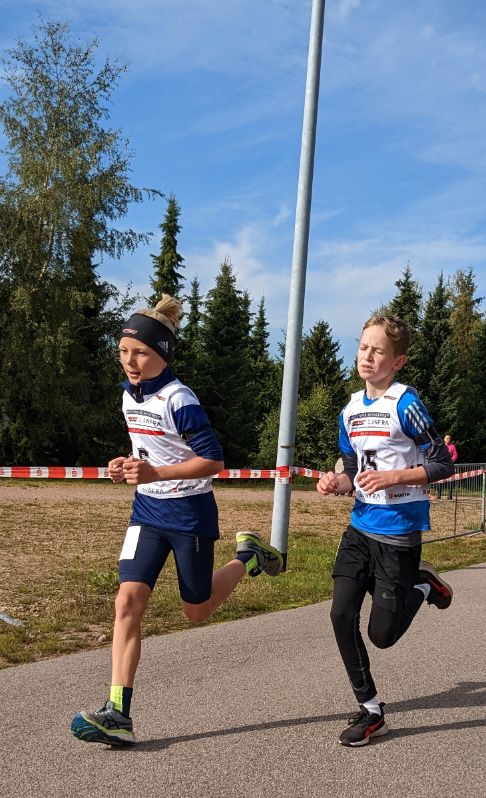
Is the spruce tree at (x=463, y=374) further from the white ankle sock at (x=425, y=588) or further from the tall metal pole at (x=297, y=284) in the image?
the white ankle sock at (x=425, y=588)


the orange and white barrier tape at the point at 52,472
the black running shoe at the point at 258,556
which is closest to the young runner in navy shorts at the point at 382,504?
the black running shoe at the point at 258,556

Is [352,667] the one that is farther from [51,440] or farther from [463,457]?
[463,457]

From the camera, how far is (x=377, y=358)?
14.0ft

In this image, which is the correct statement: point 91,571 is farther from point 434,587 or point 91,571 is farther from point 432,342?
point 432,342

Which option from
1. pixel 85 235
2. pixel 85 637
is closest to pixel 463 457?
pixel 85 235

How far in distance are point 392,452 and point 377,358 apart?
475mm

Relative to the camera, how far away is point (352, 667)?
4.17 m

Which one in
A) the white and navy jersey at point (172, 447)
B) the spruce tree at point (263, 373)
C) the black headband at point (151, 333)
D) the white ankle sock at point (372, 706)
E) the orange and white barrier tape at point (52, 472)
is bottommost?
the white ankle sock at point (372, 706)

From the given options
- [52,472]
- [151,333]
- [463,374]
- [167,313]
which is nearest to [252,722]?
[151,333]

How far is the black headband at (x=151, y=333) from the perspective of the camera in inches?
168

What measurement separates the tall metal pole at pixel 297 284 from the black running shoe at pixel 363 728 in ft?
17.7

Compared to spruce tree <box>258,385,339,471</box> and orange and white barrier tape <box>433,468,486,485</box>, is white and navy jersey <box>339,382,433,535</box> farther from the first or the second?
spruce tree <box>258,385,339,471</box>

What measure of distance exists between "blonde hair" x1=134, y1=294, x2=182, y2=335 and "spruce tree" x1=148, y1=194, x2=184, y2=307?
Result: 3747cm

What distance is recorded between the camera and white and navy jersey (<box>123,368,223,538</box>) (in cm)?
415
